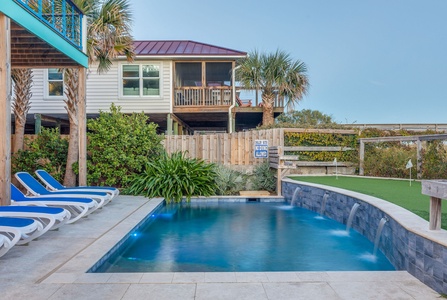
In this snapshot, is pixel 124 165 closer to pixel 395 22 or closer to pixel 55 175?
pixel 55 175

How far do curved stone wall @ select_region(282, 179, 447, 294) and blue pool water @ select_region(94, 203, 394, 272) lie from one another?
0.23m

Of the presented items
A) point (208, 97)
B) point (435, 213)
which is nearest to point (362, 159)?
point (208, 97)

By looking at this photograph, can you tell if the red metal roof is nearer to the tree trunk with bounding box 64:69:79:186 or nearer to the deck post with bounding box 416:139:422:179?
the tree trunk with bounding box 64:69:79:186

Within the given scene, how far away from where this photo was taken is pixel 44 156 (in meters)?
11.0

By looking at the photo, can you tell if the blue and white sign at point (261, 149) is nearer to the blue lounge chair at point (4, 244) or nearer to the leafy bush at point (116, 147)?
the leafy bush at point (116, 147)

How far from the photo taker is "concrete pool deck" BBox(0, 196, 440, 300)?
11.1ft

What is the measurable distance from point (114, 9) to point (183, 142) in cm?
477

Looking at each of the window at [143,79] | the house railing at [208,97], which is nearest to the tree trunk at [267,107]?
the house railing at [208,97]

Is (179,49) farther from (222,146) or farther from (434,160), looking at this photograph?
(434,160)

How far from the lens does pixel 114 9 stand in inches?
397

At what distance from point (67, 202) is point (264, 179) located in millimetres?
6733

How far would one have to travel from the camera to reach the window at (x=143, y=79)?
53.0 ft

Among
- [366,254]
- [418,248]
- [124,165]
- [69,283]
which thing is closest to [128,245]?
[69,283]

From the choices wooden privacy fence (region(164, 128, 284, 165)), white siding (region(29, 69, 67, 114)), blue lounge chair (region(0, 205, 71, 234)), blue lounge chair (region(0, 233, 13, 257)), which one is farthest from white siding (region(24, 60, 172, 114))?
blue lounge chair (region(0, 233, 13, 257))
